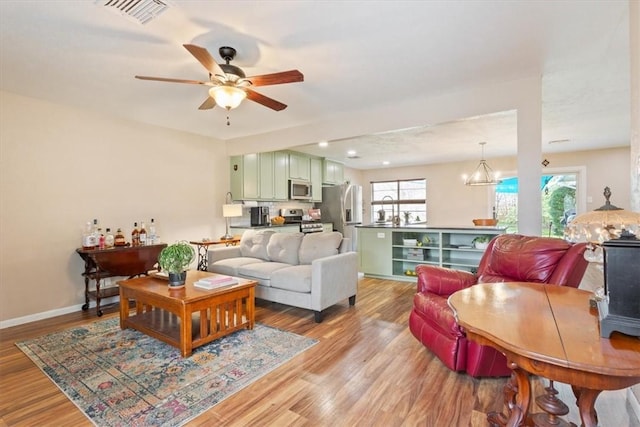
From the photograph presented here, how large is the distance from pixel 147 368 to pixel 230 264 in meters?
1.78

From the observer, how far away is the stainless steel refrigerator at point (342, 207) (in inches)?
269

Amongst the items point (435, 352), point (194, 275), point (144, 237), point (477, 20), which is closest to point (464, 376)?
point (435, 352)

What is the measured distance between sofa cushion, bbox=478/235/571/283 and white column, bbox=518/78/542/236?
489 mm

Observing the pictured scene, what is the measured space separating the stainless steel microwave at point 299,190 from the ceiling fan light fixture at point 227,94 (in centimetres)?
359

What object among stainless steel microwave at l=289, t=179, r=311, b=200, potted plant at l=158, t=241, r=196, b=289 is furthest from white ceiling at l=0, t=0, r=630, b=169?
stainless steel microwave at l=289, t=179, r=311, b=200

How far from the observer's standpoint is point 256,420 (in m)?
1.69

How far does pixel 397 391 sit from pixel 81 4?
317cm

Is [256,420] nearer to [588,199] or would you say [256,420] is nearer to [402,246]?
[402,246]

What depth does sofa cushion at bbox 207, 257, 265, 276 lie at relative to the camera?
12.6 feet

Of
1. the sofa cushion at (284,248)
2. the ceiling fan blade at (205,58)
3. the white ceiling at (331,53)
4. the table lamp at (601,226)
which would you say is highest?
the white ceiling at (331,53)

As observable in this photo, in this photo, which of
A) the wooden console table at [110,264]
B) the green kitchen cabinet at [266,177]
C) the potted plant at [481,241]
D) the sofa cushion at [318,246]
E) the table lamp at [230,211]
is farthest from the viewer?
the green kitchen cabinet at [266,177]

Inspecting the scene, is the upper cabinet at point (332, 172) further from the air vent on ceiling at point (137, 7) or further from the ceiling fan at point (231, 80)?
the air vent on ceiling at point (137, 7)

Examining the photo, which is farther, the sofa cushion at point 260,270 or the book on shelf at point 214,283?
the sofa cushion at point 260,270

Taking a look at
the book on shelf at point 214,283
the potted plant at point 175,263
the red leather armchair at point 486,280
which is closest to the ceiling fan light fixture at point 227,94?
the potted plant at point 175,263
